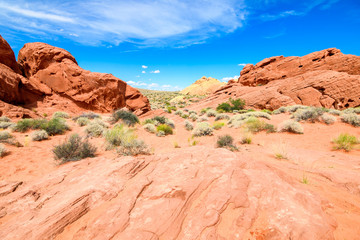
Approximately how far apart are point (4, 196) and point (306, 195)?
4.49 meters

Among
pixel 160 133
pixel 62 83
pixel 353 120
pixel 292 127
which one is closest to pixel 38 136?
A: pixel 160 133

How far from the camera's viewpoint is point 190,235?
1.61 metres

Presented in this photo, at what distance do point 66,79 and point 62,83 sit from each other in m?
0.49

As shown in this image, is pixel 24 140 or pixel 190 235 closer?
pixel 190 235

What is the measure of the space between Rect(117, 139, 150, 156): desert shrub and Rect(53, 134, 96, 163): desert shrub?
958 millimetres

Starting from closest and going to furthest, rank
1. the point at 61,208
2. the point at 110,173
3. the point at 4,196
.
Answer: the point at 61,208
the point at 4,196
the point at 110,173

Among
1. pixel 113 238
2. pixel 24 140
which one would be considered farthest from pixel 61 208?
pixel 24 140

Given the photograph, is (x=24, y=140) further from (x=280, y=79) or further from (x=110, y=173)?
(x=280, y=79)

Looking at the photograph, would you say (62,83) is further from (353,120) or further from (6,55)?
(353,120)

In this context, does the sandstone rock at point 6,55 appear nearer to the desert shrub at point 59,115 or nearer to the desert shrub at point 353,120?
the desert shrub at point 59,115

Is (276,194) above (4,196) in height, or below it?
above

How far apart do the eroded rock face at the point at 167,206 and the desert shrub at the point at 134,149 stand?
1945 mm

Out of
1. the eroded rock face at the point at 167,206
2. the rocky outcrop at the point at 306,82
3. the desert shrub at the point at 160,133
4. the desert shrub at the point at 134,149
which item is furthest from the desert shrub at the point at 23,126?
the rocky outcrop at the point at 306,82

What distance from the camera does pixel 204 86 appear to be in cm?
5344
